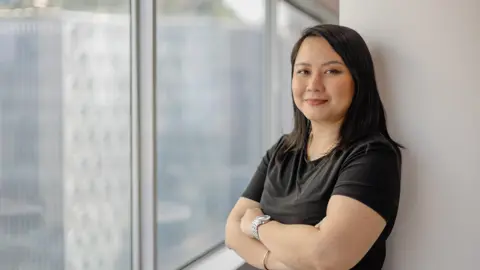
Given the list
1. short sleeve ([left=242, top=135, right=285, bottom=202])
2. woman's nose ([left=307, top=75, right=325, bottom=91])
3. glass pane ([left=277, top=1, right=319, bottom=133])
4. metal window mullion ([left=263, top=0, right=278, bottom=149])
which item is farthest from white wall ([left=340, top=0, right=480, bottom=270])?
glass pane ([left=277, top=1, right=319, bottom=133])

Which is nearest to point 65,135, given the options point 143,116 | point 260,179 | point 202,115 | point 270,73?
point 143,116

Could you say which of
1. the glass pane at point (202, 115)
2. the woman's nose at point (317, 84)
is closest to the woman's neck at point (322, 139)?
the woman's nose at point (317, 84)

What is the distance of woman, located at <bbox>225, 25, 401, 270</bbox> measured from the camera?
1.34 meters

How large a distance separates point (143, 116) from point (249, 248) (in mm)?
875

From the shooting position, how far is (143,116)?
2240 mm

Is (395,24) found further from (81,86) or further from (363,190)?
(81,86)

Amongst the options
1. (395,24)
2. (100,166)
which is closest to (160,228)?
(100,166)

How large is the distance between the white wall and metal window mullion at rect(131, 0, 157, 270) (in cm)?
94

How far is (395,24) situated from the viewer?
1.59m

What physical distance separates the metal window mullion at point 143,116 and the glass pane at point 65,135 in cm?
3

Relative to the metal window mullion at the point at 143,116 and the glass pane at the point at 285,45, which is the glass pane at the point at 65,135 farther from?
the glass pane at the point at 285,45

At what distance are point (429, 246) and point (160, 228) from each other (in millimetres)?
1246

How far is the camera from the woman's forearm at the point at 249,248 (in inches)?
59.5

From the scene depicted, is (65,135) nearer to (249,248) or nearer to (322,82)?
(249,248)
